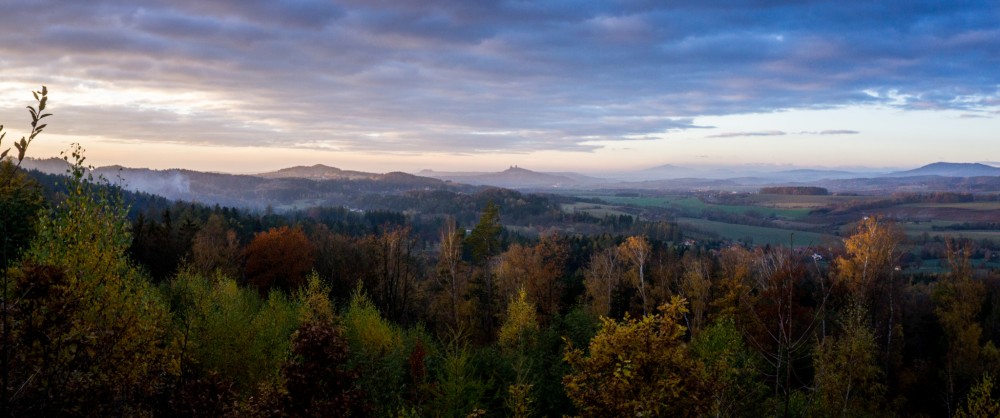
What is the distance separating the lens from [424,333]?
33.5 metres

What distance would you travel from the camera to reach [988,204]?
149m

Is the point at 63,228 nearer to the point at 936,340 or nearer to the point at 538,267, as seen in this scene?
the point at 538,267

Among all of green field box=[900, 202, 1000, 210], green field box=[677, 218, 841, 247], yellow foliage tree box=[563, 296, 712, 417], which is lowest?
green field box=[677, 218, 841, 247]

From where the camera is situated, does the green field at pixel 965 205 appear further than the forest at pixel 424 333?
Yes

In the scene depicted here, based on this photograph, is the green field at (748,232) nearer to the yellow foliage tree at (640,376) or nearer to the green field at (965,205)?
the green field at (965,205)

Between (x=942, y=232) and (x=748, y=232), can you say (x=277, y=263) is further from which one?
(x=942, y=232)

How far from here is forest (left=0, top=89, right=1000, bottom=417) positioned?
9695 mm

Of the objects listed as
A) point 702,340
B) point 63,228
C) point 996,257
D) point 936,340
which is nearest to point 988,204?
point 996,257

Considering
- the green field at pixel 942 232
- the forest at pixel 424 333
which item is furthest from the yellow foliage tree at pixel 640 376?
the green field at pixel 942 232

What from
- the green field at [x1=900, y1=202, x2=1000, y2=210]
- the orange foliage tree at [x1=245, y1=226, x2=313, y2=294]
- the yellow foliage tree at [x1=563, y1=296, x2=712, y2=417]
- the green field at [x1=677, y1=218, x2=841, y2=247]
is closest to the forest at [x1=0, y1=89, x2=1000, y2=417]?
the yellow foliage tree at [x1=563, y1=296, x2=712, y2=417]

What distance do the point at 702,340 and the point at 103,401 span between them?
24.5 metres

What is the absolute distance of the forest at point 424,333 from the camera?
9.70 m

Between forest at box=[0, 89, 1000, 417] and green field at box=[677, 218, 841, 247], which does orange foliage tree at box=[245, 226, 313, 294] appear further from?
green field at box=[677, 218, 841, 247]

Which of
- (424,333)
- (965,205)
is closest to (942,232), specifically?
(965,205)
